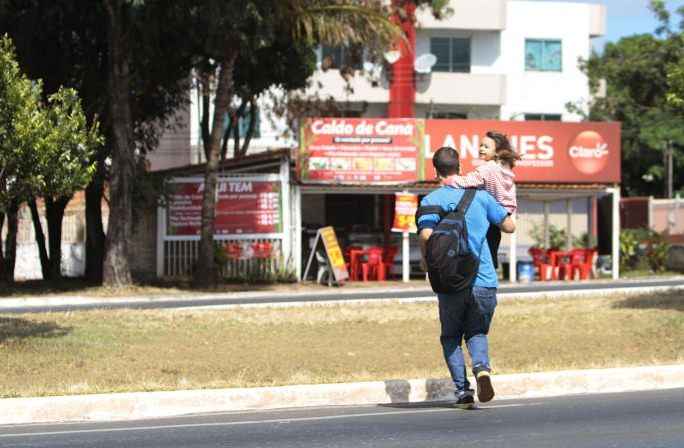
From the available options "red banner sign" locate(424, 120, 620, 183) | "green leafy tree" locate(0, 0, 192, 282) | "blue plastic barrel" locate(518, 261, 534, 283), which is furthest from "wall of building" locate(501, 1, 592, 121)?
"green leafy tree" locate(0, 0, 192, 282)

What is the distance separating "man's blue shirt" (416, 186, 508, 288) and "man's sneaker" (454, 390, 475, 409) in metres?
0.87

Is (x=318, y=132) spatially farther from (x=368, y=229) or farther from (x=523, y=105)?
(x=523, y=105)

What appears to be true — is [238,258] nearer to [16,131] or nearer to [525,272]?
[525,272]

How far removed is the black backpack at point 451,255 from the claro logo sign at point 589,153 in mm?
21057

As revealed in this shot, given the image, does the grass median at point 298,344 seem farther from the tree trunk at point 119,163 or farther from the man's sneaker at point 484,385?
the tree trunk at point 119,163

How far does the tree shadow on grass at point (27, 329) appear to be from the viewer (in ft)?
45.6

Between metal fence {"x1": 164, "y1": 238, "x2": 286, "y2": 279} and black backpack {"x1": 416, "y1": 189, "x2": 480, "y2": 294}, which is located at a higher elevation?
black backpack {"x1": 416, "y1": 189, "x2": 480, "y2": 294}

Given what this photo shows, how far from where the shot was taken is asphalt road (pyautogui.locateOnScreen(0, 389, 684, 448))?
7594 millimetres

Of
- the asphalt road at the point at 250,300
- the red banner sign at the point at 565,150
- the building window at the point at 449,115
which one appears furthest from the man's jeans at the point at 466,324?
the building window at the point at 449,115

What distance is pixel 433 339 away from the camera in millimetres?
14242

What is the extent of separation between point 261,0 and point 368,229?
12.6 meters

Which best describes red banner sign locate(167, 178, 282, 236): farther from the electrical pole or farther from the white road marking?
the electrical pole

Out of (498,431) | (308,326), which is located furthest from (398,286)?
(498,431)

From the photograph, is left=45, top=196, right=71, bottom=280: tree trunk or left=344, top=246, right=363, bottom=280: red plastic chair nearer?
left=344, top=246, right=363, bottom=280: red plastic chair
